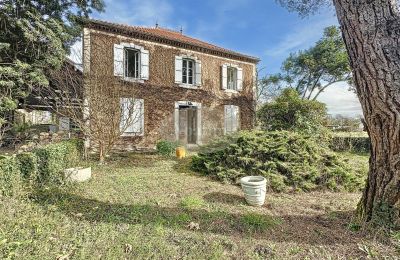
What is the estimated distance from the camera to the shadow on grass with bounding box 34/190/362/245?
118 inches

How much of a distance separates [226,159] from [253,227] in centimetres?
269

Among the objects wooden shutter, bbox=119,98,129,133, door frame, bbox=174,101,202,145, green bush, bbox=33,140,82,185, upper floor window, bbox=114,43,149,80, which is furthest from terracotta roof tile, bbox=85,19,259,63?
green bush, bbox=33,140,82,185

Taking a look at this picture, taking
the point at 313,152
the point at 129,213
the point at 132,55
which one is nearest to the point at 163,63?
the point at 132,55

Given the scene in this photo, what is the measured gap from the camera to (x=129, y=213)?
351 centimetres

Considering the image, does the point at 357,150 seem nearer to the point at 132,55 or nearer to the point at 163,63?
the point at 163,63

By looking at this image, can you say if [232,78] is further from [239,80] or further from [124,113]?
[124,113]

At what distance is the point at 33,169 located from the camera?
4.26 meters

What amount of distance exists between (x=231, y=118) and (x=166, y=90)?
3.94 meters

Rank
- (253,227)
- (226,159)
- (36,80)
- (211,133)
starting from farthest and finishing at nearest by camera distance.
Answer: (211,133), (36,80), (226,159), (253,227)

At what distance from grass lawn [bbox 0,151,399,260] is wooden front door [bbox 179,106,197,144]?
7657 mm

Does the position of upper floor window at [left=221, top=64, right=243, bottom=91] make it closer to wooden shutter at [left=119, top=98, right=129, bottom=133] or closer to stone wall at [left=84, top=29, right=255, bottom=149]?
stone wall at [left=84, top=29, right=255, bottom=149]

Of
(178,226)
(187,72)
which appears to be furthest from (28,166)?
(187,72)

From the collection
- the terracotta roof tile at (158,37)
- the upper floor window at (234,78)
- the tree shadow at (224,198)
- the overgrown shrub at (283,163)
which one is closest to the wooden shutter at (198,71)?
the terracotta roof tile at (158,37)

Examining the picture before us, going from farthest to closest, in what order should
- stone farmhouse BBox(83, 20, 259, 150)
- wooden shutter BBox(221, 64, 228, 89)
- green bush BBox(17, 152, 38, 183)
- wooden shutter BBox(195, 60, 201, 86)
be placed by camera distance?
wooden shutter BBox(221, 64, 228, 89) → wooden shutter BBox(195, 60, 201, 86) → stone farmhouse BBox(83, 20, 259, 150) → green bush BBox(17, 152, 38, 183)
